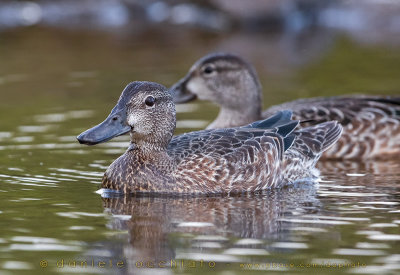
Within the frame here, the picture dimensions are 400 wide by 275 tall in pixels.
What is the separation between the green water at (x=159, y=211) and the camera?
7.51 metres

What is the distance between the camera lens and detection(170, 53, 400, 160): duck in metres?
12.6

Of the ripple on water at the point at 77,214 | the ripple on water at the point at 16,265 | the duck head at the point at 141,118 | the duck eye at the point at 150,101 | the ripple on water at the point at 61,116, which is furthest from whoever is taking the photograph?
the ripple on water at the point at 61,116

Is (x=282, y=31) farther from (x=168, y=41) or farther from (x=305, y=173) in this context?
(x=305, y=173)

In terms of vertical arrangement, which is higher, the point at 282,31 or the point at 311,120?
the point at 282,31

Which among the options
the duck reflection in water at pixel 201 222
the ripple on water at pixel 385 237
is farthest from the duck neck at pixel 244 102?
the ripple on water at pixel 385 237

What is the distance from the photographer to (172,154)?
10008mm

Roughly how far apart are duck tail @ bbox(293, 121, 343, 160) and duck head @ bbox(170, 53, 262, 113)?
1891 millimetres

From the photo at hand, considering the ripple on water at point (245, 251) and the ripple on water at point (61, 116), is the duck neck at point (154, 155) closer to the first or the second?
the ripple on water at point (245, 251)

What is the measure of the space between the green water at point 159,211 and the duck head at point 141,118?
0.67 m

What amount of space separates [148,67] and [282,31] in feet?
21.8

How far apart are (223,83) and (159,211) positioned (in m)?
4.52

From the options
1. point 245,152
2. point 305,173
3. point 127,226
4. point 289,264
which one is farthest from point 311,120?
point 289,264

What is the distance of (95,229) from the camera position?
27.7 ft

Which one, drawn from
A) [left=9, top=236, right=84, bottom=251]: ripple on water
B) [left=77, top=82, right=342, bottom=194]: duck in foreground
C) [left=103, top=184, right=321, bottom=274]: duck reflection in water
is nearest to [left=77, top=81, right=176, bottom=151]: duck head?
[left=77, top=82, right=342, bottom=194]: duck in foreground
